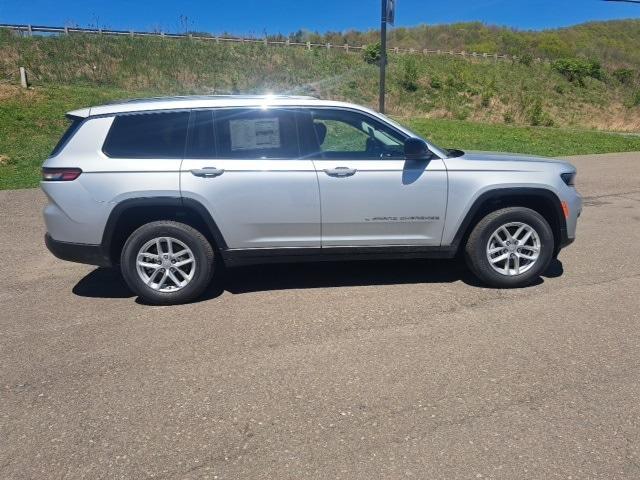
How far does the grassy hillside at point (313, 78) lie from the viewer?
29.0 metres

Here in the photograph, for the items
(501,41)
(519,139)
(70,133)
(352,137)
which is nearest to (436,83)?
(519,139)

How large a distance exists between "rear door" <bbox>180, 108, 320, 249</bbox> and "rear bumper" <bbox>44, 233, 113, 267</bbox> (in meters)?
0.91

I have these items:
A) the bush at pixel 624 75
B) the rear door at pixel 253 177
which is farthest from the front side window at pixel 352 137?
the bush at pixel 624 75

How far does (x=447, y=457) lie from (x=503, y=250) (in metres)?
2.66

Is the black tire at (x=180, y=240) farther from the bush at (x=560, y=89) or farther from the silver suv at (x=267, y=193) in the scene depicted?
the bush at (x=560, y=89)

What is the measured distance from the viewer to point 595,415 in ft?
9.24

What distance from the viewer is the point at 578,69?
48250mm

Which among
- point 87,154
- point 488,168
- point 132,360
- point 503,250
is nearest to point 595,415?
point 503,250

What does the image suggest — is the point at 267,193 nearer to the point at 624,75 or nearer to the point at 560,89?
the point at 560,89

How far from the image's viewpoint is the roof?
4492mm

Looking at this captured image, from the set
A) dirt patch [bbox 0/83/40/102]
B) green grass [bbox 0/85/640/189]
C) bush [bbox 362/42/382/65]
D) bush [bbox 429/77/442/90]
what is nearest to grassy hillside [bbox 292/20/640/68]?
bush [bbox 362/42/382/65]

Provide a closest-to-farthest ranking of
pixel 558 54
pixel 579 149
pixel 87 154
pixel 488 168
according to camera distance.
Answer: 1. pixel 87 154
2. pixel 488 168
3. pixel 579 149
4. pixel 558 54

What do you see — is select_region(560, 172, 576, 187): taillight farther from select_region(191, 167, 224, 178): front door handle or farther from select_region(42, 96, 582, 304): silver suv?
select_region(191, 167, 224, 178): front door handle

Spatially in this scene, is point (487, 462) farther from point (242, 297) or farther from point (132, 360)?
point (242, 297)
